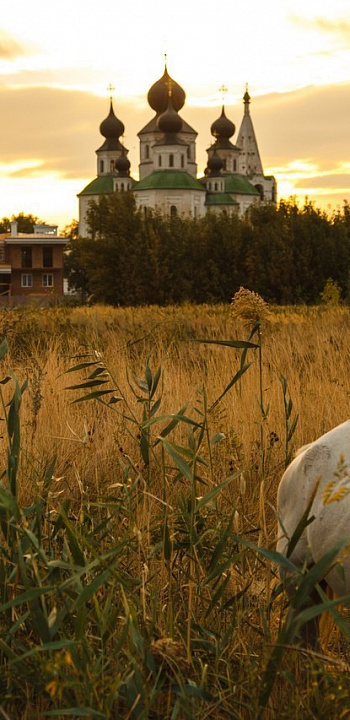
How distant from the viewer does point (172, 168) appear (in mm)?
94438

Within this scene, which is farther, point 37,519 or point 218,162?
point 218,162

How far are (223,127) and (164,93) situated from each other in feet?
35.7

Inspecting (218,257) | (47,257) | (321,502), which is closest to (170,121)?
(47,257)

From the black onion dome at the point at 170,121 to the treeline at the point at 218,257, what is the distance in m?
39.6

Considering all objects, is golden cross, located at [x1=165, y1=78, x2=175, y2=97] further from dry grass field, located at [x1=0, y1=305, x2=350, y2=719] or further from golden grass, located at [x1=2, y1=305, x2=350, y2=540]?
dry grass field, located at [x1=0, y1=305, x2=350, y2=719]

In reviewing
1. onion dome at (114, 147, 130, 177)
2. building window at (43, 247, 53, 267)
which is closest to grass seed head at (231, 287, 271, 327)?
building window at (43, 247, 53, 267)

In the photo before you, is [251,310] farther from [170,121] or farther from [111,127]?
[111,127]

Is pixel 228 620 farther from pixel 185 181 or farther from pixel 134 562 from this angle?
pixel 185 181

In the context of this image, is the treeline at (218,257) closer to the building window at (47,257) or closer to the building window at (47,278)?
the building window at (47,257)

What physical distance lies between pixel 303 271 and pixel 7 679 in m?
48.4

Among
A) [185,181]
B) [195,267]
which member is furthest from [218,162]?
[195,267]

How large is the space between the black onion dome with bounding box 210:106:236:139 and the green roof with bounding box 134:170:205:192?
14.0m

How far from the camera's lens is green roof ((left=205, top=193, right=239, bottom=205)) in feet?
314

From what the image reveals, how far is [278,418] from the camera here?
6.01 metres
